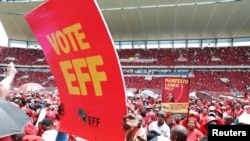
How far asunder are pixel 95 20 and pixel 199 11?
87.5 ft

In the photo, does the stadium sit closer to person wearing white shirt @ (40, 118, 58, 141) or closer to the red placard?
person wearing white shirt @ (40, 118, 58, 141)

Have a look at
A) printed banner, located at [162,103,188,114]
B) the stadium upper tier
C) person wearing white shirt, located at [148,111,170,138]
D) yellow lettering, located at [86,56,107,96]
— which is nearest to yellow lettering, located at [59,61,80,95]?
yellow lettering, located at [86,56,107,96]

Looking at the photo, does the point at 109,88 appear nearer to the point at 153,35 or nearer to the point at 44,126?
the point at 44,126

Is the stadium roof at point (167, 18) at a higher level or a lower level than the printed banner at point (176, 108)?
higher

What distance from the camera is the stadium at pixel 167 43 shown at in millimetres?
26859

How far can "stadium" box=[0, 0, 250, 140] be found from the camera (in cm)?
2686

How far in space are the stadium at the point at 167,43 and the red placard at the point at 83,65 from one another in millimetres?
22968

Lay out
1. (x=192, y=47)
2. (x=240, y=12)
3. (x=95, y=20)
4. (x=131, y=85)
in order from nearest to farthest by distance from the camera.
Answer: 1. (x=95, y=20)
2. (x=240, y=12)
3. (x=131, y=85)
4. (x=192, y=47)

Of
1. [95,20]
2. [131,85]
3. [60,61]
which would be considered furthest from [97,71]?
[131,85]

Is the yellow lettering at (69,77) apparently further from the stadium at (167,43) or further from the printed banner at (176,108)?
the stadium at (167,43)

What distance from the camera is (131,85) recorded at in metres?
32.5

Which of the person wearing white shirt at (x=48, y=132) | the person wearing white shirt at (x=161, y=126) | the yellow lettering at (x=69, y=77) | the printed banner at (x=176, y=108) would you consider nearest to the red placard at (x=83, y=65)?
the yellow lettering at (x=69, y=77)

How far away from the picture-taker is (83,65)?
1680 millimetres

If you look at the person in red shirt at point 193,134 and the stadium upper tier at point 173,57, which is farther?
the stadium upper tier at point 173,57
